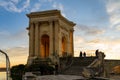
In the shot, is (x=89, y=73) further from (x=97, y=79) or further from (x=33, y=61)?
(x=33, y=61)

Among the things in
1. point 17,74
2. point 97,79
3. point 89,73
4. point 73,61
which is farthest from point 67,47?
point 97,79

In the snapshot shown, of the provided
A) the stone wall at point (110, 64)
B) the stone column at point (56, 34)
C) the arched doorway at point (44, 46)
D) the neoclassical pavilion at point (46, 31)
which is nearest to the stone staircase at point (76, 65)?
the stone column at point (56, 34)

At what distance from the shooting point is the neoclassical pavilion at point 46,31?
37094mm

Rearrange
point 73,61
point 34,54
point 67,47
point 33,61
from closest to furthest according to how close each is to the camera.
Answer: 1. point 73,61
2. point 33,61
3. point 34,54
4. point 67,47

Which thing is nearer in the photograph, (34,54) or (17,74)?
(17,74)

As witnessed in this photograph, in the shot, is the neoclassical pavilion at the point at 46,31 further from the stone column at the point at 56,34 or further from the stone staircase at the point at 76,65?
the stone staircase at the point at 76,65

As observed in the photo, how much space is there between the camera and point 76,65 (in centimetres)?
3241

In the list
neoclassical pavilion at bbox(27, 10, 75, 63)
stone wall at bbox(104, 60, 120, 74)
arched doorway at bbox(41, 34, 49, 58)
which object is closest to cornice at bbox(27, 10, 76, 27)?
neoclassical pavilion at bbox(27, 10, 75, 63)

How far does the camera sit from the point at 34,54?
127 feet

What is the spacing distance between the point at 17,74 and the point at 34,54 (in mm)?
8917

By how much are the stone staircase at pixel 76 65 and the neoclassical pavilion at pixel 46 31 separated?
3.60 metres

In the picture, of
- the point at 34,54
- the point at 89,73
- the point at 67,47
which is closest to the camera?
the point at 89,73

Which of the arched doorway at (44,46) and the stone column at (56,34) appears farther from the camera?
the arched doorway at (44,46)

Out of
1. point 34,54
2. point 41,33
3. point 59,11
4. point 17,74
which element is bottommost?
point 17,74
